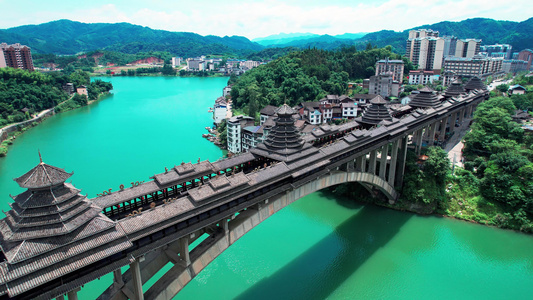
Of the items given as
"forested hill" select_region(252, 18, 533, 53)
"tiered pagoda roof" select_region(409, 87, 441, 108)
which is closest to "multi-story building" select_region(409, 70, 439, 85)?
"tiered pagoda roof" select_region(409, 87, 441, 108)

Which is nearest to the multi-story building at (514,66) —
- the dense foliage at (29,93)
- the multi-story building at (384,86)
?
the multi-story building at (384,86)

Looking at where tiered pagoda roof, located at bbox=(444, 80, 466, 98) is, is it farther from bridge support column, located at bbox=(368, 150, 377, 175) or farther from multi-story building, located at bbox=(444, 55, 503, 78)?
multi-story building, located at bbox=(444, 55, 503, 78)

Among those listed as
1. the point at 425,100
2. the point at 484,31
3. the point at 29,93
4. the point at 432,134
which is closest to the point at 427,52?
the point at 432,134

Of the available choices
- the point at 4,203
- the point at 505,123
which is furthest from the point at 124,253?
the point at 505,123

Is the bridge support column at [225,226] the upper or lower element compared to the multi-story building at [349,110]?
upper

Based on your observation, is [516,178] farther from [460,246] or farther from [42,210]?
[42,210]

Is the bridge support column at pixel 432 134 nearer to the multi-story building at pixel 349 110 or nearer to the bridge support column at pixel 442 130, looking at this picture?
the bridge support column at pixel 442 130

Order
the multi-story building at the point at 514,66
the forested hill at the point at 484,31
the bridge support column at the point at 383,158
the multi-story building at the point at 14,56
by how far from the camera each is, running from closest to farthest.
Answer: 1. the bridge support column at the point at 383,158
2. the multi-story building at the point at 514,66
3. the multi-story building at the point at 14,56
4. the forested hill at the point at 484,31

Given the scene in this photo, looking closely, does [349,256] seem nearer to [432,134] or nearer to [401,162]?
[401,162]
